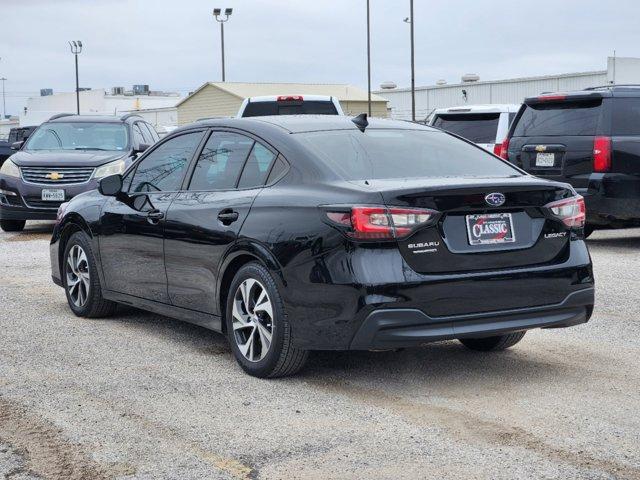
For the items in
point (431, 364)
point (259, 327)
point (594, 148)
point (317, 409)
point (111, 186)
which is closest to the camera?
point (317, 409)

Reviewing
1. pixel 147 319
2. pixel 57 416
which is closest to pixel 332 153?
pixel 57 416

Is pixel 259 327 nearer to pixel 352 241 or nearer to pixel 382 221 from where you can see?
pixel 352 241

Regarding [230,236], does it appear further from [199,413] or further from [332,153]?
[199,413]

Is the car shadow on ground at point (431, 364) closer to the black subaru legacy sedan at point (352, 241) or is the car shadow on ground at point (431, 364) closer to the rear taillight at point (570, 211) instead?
the black subaru legacy sedan at point (352, 241)

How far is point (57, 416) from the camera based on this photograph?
570 centimetres

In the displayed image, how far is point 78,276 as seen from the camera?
29.0 feet

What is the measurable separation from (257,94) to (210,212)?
49.8 meters

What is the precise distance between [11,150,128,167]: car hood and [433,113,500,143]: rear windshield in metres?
4.87

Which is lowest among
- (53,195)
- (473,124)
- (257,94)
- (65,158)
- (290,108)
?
(53,195)

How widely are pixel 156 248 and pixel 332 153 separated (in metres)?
1.61

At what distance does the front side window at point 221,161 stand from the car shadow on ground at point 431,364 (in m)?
1.10

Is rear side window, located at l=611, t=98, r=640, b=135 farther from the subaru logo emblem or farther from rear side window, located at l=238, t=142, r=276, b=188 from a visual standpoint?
the subaru logo emblem

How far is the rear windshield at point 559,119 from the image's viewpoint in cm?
1338

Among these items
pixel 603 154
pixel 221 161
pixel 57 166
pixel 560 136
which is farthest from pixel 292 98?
pixel 221 161
